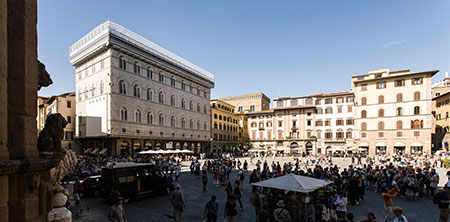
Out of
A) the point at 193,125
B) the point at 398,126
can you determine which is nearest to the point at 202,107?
the point at 193,125

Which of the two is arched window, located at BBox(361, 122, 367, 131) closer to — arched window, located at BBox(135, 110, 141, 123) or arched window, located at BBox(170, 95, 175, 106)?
arched window, located at BBox(170, 95, 175, 106)

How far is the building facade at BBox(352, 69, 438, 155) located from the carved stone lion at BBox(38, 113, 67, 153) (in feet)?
184

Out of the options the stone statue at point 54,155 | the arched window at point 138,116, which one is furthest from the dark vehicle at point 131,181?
the arched window at point 138,116

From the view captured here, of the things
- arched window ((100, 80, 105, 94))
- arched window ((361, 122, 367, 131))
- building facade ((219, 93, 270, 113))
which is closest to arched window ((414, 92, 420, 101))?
arched window ((361, 122, 367, 131))

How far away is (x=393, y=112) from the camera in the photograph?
47938 millimetres

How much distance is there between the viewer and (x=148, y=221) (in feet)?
30.2

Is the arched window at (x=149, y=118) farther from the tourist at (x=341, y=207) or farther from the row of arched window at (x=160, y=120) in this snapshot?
the tourist at (x=341, y=207)

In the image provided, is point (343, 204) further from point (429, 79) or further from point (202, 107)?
point (429, 79)

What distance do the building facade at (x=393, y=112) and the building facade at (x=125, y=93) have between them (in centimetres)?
3834

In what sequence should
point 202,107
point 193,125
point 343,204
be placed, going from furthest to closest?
Result: point 202,107, point 193,125, point 343,204

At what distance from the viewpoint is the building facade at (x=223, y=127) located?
59475 millimetres

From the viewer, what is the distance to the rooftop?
35281mm

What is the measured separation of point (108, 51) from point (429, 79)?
58.3 m

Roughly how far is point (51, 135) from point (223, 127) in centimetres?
5933
